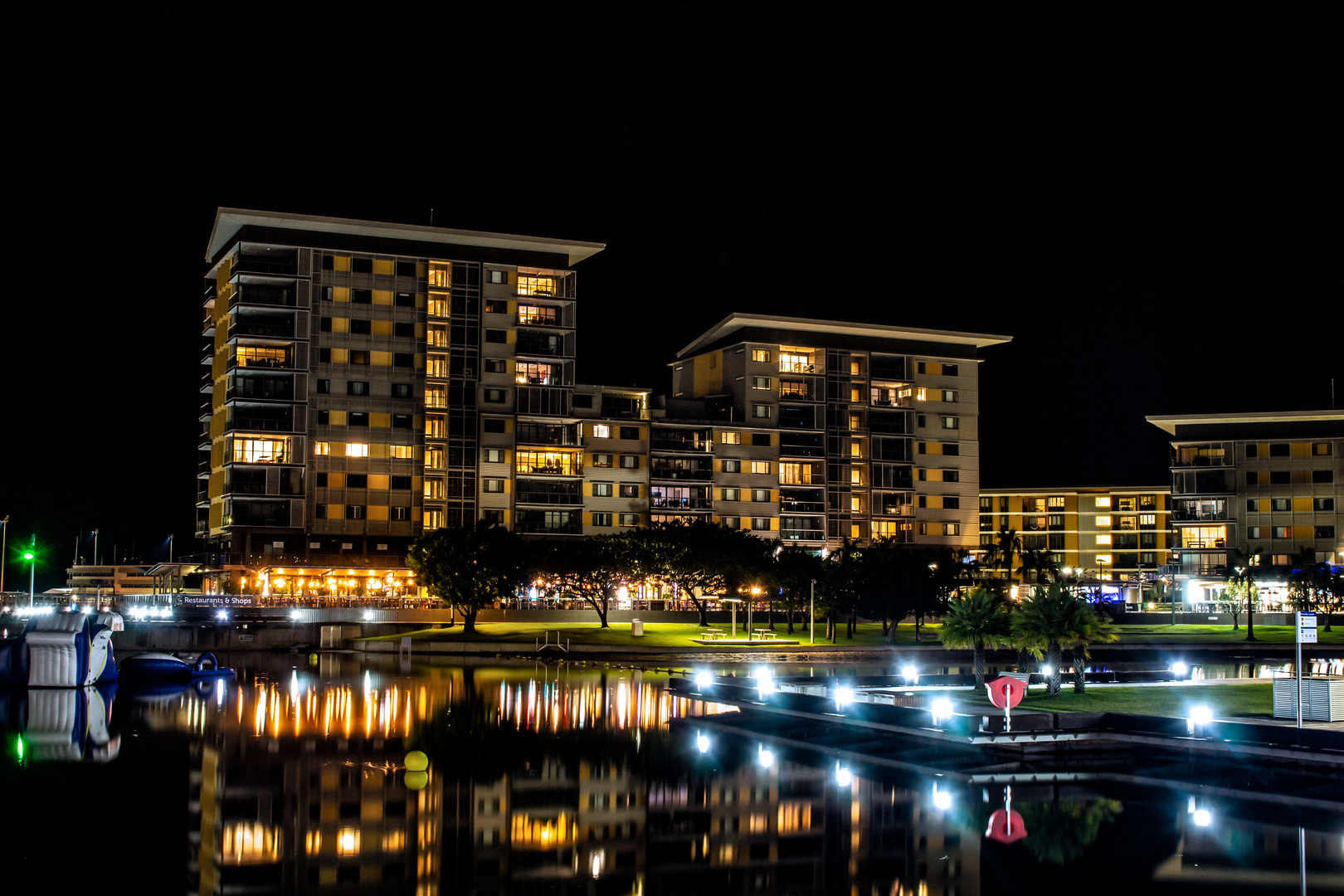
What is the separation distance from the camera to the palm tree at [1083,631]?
55.5m

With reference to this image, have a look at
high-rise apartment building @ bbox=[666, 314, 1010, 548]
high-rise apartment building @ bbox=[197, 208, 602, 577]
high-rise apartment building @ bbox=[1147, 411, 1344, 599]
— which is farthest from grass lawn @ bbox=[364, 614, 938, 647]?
high-rise apartment building @ bbox=[1147, 411, 1344, 599]

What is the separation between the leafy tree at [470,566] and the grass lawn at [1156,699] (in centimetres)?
6261

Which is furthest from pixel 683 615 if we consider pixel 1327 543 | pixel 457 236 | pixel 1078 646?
pixel 1327 543

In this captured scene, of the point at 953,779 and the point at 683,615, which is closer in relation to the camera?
the point at 953,779

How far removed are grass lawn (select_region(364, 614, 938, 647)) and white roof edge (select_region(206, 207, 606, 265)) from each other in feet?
148

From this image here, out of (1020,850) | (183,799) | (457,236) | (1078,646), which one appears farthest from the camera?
(457,236)

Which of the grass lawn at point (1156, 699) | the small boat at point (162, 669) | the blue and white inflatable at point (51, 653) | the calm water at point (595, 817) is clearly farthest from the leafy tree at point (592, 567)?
the calm water at point (595, 817)

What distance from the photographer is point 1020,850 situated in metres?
30.4

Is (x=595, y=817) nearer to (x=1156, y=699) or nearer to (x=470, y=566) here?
(x=1156, y=699)

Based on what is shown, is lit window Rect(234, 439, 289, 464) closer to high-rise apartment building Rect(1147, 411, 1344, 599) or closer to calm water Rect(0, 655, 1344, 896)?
calm water Rect(0, 655, 1344, 896)

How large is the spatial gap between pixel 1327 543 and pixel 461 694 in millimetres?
132405

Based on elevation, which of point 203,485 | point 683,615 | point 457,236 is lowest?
point 683,615

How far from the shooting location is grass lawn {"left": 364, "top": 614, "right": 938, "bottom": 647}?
106 meters

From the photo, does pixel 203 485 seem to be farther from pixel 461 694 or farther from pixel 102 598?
pixel 461 694
